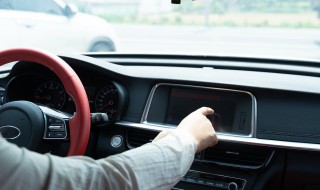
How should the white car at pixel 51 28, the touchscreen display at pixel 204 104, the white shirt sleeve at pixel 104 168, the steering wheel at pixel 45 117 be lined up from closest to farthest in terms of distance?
the white shirt sleeve at pixel 104 168
the steering wheel at pixel 45 117
the touchscreen display at pixel 204 104
the white car at pixel 51 28

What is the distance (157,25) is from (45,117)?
279cm

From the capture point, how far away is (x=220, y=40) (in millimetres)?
3742

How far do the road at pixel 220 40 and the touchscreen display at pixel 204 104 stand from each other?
0.59 m

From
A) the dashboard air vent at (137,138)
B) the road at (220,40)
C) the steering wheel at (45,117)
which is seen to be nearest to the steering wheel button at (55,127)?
the steering wheel at (45,117)

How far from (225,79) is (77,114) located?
2.54ft

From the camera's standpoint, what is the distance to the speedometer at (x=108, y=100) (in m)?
2.20

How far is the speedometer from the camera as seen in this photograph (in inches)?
86.7

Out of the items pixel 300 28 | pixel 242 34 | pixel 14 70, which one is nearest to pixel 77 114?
pixel 14 70

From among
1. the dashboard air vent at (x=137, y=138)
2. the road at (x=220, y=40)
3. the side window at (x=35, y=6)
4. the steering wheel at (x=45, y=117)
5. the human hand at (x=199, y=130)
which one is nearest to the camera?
the human hand at (x=199, y=130)

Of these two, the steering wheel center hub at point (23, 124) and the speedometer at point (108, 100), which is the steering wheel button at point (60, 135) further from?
the speedometer at point (108, 100)

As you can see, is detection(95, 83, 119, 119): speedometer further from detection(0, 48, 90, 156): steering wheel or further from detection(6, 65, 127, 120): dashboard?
detection(0, 48, 90, 156): steering wheel

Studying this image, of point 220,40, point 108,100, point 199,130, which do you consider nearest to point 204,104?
point 108,100

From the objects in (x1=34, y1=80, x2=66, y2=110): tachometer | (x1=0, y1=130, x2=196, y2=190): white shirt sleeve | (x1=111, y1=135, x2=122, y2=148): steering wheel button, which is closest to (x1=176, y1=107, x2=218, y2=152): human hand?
(x1=0, y1=130, x2=196, y2=190): white shirt sleeve

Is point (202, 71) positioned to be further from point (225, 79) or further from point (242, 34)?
point (242, 34)
